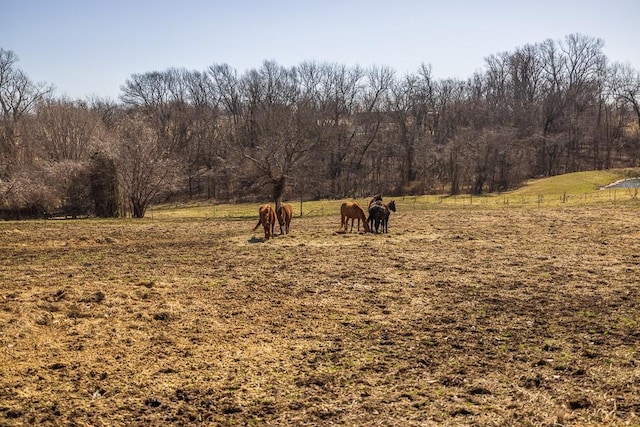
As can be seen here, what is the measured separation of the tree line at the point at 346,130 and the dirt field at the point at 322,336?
19.8 metres

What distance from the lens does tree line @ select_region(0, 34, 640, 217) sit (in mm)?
44344

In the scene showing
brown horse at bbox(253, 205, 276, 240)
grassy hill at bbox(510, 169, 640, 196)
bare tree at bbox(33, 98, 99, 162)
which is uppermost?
bare tree at bbox(33, 98, 99, 162)

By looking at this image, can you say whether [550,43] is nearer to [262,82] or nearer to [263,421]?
[262,82]

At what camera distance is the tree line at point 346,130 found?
44344 millimetres

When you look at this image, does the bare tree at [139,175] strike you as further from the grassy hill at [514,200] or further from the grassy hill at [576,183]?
the grassy hill at [576,183]

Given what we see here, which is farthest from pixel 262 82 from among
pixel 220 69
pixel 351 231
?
pixel 351 231

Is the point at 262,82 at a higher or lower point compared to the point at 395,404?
higher

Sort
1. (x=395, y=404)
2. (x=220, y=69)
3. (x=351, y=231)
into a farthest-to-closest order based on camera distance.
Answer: (x=220, y=69) → (x=351, y=231) → (x=395, y=404)

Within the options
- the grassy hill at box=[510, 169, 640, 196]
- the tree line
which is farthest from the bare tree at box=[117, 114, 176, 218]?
the grassy hill at box=[510, 169, 640, 196]

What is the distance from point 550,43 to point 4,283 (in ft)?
249

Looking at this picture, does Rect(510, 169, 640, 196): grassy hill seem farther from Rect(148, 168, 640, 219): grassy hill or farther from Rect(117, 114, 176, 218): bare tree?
Rect(117, 114, 176, 218): bare tree

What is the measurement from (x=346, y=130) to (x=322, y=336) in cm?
5209

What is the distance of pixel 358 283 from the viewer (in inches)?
454

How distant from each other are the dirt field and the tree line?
1982 centimetres
